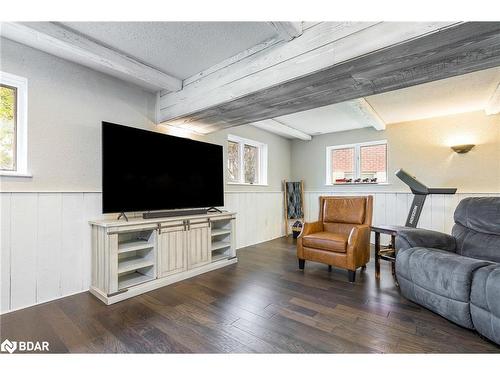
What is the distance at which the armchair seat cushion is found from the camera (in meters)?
1.72

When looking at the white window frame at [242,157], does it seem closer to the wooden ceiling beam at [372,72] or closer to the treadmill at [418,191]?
the wooden ceiling beam at [372,72]

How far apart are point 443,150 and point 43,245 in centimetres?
569

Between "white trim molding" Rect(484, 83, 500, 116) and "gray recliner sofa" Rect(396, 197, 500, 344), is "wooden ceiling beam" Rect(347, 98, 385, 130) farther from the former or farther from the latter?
"gray recliner sofa" Rect(396, 197, 500, 344)

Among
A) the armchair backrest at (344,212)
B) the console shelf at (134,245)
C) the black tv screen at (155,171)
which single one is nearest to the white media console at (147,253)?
the console shelf at (134,245)

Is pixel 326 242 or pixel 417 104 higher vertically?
pixel 417 104

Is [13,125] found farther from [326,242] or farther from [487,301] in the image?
[487,301]

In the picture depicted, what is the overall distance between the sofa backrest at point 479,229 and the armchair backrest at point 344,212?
0.90 metres

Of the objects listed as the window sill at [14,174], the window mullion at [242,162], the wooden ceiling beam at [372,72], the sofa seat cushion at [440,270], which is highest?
the wooden ceiling beam at [372,72]

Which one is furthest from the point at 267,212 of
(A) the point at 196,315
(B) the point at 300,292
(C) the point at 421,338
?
(C) the point at 421,338

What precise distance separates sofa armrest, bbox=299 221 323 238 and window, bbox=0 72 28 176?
3009 millimetres

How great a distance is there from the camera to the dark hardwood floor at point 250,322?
5.08ft

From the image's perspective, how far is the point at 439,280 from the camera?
188 cm

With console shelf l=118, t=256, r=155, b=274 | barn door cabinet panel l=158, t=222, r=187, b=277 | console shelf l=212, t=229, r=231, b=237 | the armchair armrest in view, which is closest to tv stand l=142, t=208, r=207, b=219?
barn door cabinet panel l=158, t=222, r=187, b=277

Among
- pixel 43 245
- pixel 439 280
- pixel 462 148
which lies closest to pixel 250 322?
pixel 439 280
